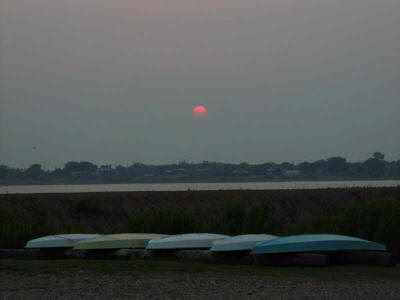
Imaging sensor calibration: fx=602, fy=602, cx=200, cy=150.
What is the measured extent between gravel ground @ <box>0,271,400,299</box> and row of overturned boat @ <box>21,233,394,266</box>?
1.82 m

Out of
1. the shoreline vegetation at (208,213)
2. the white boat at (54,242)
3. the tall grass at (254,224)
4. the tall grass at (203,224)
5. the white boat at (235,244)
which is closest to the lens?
the white boat at (235,244)

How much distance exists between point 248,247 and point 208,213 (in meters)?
21.8

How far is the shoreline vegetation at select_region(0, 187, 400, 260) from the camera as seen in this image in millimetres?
17281

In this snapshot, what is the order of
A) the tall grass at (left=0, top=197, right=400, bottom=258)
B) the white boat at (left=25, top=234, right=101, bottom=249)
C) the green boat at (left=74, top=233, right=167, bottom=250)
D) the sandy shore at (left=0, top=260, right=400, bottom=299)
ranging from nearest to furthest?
the sandy shore at (left=0, top=260, right=400, bottom=299) < the green boat at (left=74, top=233, right=167, bottom=250) < the white boat at (left=25, top=234, right=101, bottom=249) < the tall grass at (left=0, top=197, right=400, bottom=258)

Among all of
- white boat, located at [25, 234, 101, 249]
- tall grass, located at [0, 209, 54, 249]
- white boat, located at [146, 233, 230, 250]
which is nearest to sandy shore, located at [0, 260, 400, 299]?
white boat, located at [146, 233, 230, 250]

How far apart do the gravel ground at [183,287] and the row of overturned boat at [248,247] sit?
182cm

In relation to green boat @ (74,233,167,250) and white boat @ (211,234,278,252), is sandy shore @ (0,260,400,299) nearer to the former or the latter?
white boat @ (211,234,278,252)

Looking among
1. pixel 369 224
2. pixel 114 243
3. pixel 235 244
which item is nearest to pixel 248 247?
pixel 235 244

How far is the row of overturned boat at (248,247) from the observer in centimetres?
1287

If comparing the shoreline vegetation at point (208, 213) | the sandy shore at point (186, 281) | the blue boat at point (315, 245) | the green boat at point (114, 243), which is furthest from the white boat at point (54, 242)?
the blue boat at point (315, 245)

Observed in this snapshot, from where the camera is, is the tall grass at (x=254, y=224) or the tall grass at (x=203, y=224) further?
the tall grass at (x=203, y=224)

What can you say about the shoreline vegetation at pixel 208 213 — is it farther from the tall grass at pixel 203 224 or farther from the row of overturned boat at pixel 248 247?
the row of overturned boat at pixel 248 247

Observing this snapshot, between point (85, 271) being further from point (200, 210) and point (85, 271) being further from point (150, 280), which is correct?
point (200, 210)

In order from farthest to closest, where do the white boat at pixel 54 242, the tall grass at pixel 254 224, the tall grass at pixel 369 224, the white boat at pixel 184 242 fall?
the tall grass at pixel 254 224
the tall grass at pixel 369 224
the white boat at pixel 54 242
the white boat at pixel 184 242
